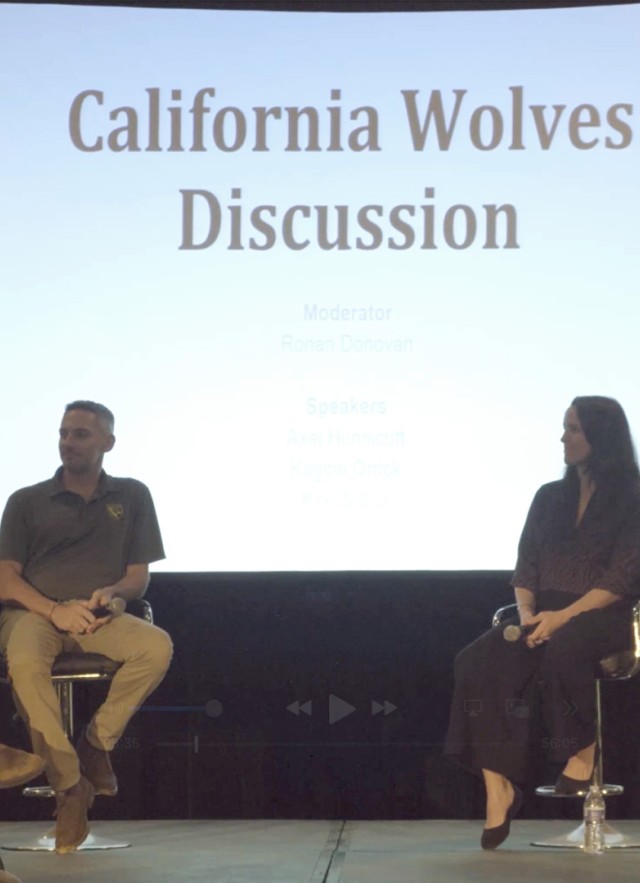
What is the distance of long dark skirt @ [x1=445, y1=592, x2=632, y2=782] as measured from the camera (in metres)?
4.01

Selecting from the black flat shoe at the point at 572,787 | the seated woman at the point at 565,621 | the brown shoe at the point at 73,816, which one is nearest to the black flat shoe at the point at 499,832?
the seated woman at the point at 565,621

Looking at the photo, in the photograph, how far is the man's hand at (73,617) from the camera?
164 inches

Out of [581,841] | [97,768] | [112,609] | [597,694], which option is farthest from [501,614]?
A: [97,768]

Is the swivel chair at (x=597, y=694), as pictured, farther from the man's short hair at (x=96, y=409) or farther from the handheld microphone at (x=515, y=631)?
the man's short hair at (x=96, y=409)

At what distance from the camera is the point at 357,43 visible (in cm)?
501

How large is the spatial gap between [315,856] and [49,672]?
2.68 ft

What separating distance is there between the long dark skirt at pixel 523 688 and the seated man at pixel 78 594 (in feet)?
2.62

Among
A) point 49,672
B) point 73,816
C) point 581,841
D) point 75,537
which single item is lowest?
point 581,841

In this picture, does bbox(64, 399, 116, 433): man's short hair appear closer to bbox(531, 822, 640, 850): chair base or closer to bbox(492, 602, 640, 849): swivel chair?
bbox(492, 602, 640, 849): swivel chair

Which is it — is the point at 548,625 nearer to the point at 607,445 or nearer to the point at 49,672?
the point at 607,445

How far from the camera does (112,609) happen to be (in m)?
4.18

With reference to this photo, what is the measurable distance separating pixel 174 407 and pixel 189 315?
0.29m

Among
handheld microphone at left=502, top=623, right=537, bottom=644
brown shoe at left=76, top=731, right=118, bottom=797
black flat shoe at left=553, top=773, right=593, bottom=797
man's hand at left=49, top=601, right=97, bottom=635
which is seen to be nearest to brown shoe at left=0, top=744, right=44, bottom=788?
brown shoe at left=76, top=731, right=118, bottom=797

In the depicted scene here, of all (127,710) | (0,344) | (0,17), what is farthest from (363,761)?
(0,17)
